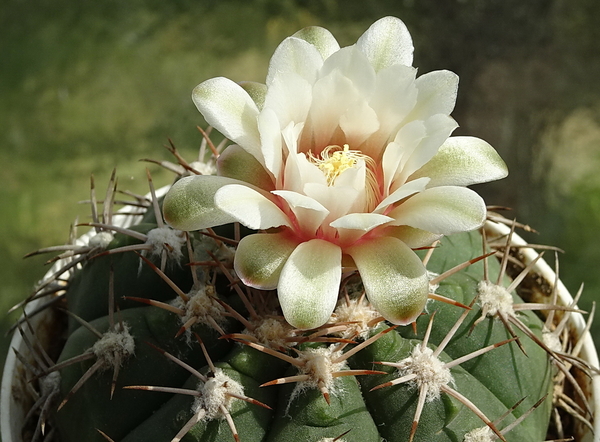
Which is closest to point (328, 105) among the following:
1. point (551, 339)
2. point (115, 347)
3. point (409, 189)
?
point (409, 189)

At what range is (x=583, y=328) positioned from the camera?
3.72ft

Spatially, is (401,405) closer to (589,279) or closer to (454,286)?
(454,286)

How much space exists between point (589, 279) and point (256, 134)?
1.39 m

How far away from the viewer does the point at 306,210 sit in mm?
719

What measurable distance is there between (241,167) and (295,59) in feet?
0.46

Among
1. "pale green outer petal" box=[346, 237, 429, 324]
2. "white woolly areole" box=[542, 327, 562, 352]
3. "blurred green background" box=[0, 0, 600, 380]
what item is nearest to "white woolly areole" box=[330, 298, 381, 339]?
"pale green outer petal" box=[346, 237, 429, 324]

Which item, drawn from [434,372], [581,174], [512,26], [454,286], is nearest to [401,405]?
[434,372]

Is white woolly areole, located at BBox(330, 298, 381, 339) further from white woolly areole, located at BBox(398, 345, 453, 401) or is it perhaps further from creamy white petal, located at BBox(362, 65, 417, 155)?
creamy white petal, located at BBox(362, 65, 417, 155)

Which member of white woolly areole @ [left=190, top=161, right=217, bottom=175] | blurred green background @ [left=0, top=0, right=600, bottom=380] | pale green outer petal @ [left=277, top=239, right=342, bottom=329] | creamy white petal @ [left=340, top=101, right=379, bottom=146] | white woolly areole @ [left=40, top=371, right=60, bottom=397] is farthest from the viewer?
blurred green background @ [left=0, top=0, right=600, bottom=380]

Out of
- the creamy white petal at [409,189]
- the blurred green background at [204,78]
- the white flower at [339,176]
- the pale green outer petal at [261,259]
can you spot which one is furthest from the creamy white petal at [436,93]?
the blurred green background at [204,78]

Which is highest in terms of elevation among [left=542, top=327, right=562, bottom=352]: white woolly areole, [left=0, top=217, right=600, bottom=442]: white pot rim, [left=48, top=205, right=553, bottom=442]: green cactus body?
[left=48, top=205, right=553, bottom=442]: green cactus body

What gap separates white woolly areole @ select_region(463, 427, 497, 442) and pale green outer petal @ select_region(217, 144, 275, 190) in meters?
0.37

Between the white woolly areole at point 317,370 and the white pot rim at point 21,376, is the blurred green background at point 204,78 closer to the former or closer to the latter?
the white pot rim at point 21,376

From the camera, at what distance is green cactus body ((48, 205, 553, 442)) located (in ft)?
2.57
